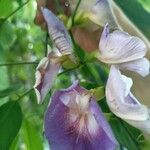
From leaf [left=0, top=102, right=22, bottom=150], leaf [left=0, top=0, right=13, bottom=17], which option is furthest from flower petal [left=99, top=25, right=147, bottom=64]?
leaf [left=0, top=0, right=13, bottom=17]

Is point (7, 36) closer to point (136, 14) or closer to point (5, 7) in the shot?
point (5, 7)

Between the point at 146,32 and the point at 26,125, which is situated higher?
the point at 146,32

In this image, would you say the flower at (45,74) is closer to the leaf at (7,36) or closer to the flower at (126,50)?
the flower at (126,50)

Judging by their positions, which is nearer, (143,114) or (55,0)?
(143,114)

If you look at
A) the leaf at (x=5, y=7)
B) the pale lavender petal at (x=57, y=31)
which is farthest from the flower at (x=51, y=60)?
the leaf at (x=5, y=7)

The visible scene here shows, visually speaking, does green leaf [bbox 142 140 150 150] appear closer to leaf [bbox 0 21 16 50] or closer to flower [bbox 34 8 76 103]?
flower [bbox 34 8 76 103]

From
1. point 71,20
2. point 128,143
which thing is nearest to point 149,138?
point 128,143

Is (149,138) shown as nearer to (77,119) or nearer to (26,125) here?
(77,119)
